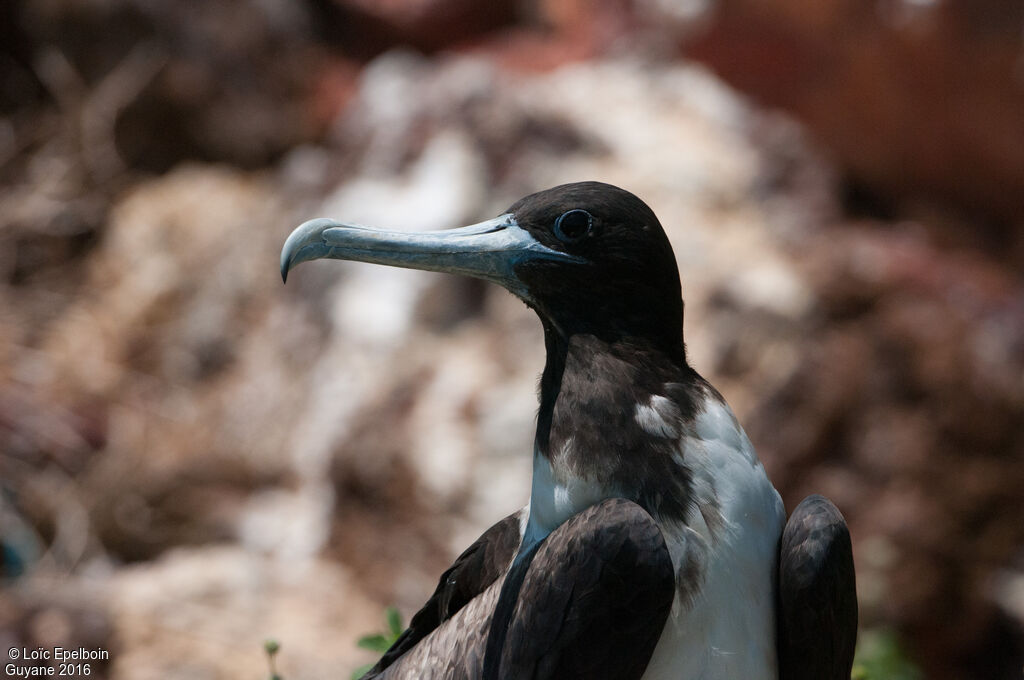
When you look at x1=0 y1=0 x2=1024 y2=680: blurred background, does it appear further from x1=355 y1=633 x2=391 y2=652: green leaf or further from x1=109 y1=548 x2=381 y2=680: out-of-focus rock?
x1=355 y1=633 x2=391 y2=652: green leaf

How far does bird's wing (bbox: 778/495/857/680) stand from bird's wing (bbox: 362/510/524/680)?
41 centimetres

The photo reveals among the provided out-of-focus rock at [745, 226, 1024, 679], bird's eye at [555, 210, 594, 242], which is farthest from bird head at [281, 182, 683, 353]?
out-of-focus rock at [745, 226, 1024, 679]

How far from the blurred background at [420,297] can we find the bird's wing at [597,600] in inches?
54.6

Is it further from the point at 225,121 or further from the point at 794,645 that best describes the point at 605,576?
the point at 225,121

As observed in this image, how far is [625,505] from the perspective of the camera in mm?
1340

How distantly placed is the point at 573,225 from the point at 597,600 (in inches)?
20.4

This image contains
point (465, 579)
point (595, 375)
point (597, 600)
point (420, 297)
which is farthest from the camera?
point (420, 297)

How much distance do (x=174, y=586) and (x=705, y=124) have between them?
2.74 meters

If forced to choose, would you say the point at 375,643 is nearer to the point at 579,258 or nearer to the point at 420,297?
the point at 579,258

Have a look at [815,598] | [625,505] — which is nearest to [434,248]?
[625,505]

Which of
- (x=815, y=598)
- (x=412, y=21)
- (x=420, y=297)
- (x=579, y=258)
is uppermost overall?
(x=412, y=21)

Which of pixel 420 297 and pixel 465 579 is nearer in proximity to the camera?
pixel 465 579

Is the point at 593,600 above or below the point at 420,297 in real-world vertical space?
below

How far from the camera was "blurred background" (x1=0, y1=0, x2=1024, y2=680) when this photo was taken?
357 centimetres
